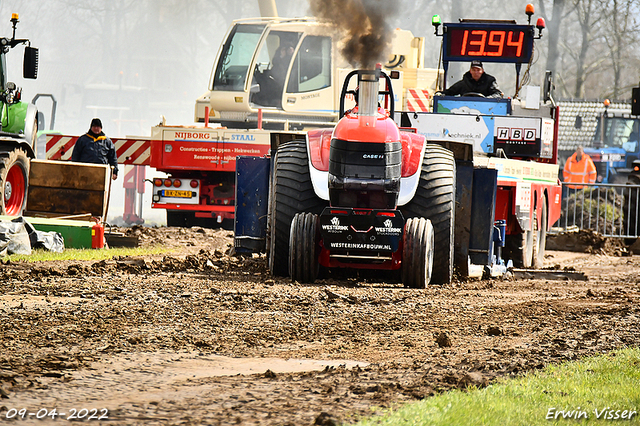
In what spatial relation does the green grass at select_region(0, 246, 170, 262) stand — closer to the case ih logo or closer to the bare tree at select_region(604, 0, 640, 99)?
the case ih logo

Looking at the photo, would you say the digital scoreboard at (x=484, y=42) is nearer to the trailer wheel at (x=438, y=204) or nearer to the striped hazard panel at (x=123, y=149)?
the trailer wheel at (x=438, y=204)

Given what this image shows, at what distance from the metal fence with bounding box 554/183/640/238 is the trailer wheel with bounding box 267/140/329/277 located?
1060 cm

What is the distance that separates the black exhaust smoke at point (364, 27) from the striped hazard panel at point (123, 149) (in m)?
7.32

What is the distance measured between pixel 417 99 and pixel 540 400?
15.5 m

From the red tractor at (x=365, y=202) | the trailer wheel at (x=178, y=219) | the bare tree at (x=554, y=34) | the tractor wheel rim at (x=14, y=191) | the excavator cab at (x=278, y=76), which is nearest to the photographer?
the red tractor at (x=365, y=202)

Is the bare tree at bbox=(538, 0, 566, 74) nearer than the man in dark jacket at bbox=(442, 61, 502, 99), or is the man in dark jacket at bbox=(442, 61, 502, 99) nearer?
the man in dark jacket at bbox=(442, 61, 502, 99)

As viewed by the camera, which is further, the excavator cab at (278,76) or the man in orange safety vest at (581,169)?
the man in orange safety vest at (581,169)

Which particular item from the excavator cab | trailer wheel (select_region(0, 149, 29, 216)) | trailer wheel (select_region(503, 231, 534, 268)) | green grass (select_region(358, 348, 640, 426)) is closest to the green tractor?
trailer wheel (select_region(0, 149, 29, 216))

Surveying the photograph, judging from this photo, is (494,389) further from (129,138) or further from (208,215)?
(129,138)

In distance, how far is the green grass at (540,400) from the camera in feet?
13.6

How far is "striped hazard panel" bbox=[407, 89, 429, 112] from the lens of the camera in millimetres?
19531

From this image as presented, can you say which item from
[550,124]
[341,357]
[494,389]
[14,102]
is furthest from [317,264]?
[14,102]

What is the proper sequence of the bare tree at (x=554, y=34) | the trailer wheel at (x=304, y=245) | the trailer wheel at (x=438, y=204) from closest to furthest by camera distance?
the trailer wheel at (x=304, y=245) < the trailer wheel at (x=438, y=204) < the bare tree at (x=554, y=34)

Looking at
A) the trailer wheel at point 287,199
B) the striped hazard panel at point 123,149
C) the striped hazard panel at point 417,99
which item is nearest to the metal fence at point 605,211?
the striped hazard panel at point 417,99
